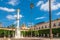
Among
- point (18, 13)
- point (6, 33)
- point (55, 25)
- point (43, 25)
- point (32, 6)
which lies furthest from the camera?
point (43, 25)

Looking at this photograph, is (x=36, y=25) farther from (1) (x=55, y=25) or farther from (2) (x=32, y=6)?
(2) (x=32, y=6)

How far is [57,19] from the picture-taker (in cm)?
8388

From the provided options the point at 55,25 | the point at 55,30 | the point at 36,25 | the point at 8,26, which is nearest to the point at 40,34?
the point at 55,25

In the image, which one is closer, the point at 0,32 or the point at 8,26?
the point at 0,32

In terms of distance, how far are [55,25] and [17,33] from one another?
3421 centimetres

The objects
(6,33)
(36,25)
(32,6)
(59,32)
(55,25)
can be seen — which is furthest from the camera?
(36,25)

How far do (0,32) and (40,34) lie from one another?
19844 millimetres

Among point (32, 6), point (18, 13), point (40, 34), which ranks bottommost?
point (40, 34)

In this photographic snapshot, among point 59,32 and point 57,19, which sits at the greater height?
point 57,19

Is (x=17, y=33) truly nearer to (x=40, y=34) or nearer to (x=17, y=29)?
(x=17, y=29)

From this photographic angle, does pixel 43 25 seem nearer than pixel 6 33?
No

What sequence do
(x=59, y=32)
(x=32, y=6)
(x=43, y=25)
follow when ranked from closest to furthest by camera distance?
(x=59, y=32), (x=32, y=6), (x=43, y=25)

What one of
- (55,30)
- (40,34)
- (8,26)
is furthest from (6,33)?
(8,26)

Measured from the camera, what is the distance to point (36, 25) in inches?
4326
